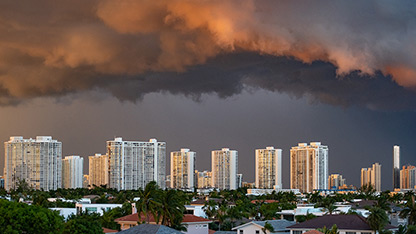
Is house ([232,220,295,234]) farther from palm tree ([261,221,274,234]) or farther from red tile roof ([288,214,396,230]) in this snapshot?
red tile roof ([288,214,396,230])


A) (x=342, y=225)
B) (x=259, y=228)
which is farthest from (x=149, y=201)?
(x=342, y=225)

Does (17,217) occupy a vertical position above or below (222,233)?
above

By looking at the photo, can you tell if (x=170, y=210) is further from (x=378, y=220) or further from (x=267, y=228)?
(x=378, y=220)

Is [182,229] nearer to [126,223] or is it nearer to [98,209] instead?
[126,223]

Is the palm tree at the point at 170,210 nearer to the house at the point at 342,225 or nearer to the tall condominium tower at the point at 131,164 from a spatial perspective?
the house at the point at 342,225

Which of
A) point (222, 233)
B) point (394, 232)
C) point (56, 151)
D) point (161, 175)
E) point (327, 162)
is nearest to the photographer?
point (394, 232)

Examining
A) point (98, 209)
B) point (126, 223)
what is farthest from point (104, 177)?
point (126, 223)

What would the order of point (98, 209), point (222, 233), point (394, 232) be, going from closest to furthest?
point (394, 232) → point (222, 233) → point (98, 209)

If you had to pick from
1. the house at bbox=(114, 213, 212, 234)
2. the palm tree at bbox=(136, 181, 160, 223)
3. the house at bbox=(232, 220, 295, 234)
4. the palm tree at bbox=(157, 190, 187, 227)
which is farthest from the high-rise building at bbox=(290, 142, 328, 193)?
the palm tree at bbox=(136, 181, 160, 223)
